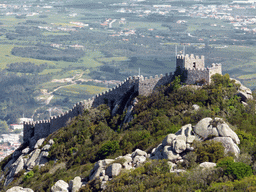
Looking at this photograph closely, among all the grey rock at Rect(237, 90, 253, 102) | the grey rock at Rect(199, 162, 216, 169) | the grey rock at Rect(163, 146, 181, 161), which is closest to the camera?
the grey rock at Rect(199, 162, 216, 169)

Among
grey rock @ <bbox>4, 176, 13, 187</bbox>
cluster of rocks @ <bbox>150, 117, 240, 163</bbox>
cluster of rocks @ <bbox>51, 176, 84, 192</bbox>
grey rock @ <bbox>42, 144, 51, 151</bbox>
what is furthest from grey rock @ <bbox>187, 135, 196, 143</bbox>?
grey rock @ <bbox>4, 176, 13, 187</bbox>

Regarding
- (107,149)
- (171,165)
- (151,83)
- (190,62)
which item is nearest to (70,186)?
(171,165)

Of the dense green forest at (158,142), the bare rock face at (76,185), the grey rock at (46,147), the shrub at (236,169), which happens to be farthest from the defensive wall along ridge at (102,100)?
the shrub at (236,169)

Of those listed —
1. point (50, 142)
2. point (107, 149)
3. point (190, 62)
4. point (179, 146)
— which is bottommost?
point (50, 142)

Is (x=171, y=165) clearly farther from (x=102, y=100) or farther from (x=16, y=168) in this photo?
(x=102, y=100)

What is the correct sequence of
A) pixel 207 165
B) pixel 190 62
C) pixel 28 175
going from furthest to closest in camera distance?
pixel 190 62 → pixel 28 175 → pixel 207 165

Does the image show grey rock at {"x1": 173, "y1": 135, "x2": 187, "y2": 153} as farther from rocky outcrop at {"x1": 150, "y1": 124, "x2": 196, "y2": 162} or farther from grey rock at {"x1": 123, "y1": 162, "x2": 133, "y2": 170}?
grey rock at {"x1": 123, "y1": 162, "x2": 133, "y2": 170}
